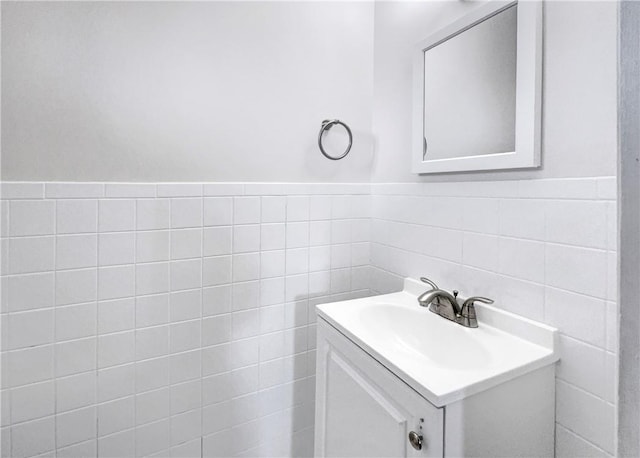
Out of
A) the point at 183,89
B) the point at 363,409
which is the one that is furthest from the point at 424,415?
the point at 183,89

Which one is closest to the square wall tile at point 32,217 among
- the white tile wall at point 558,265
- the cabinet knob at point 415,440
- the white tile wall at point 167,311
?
the white tile wall at point 167,311

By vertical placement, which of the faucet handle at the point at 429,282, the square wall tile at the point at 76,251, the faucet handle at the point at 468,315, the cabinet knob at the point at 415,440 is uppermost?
the square wall tile at the point at 76,251

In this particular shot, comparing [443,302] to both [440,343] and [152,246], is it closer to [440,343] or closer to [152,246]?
[440,343]

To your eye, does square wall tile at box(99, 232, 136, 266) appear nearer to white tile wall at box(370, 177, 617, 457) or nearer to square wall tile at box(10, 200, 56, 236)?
square wall tile at box(10, 200, 56, 236)

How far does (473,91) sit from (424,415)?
0.99 m

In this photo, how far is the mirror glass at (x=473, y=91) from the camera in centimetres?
101

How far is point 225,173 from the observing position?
1.30 meters

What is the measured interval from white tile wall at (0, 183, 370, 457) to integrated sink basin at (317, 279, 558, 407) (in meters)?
0.34

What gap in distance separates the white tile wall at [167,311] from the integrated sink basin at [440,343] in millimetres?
343

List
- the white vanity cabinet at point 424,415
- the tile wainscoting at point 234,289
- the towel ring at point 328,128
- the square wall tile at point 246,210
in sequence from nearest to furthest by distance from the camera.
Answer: the white vanity cabinet at point 424,415
the tile wainscoting at point 234,289
the square wall tile at point 246,210
the towel ring at point 328,128

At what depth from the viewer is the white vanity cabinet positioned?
738 mm

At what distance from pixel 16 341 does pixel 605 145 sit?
5.54ft

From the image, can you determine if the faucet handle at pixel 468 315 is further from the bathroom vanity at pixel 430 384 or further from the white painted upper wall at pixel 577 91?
the white painted upper wall at pixel 577 91

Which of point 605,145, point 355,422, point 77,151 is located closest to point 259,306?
point 355,422
